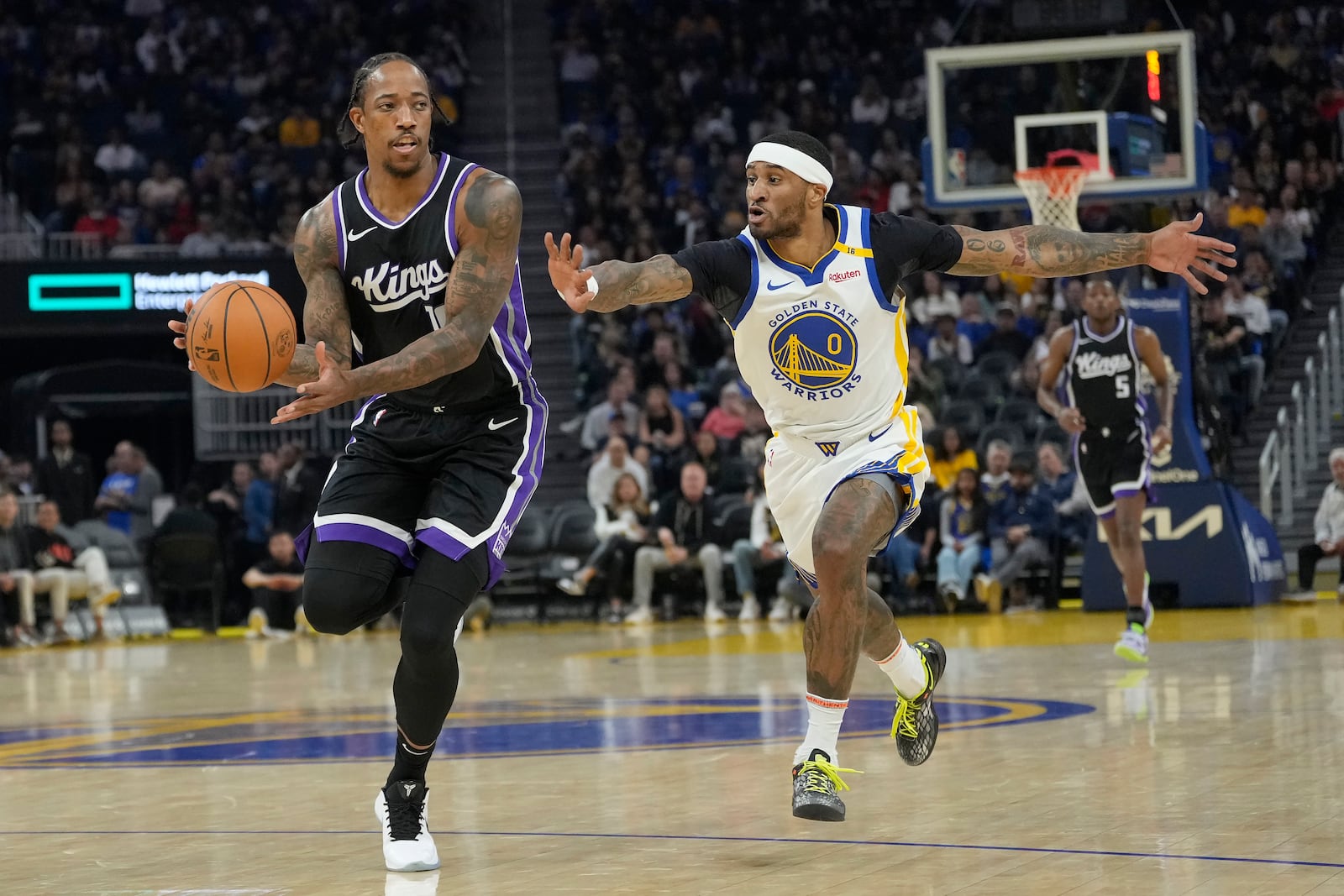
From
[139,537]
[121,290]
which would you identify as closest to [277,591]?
[139,537]

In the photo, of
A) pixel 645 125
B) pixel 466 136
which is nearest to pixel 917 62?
pixel 645 125

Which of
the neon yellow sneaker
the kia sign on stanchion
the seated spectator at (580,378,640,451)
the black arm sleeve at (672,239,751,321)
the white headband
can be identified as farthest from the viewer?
the seated spectator at (580,378,640,451)

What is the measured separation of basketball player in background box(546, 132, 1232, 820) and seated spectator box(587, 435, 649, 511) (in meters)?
11.0

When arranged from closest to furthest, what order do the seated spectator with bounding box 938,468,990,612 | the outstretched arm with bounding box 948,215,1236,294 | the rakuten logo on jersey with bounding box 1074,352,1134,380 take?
the outstretched arm with bounding box 948,215,1236,294, the rakuten logo on jersey with bounding box 1074,352,1134,380, the seated spectator with bounding box 938,468,990,612

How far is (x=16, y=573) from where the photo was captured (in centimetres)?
1697

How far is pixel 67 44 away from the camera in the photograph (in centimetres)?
2586

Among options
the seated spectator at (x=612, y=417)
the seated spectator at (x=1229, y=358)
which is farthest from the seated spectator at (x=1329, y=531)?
the seated spectator at (x=612, y=417)

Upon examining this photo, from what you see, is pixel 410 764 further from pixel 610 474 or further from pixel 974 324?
pixel 974 324

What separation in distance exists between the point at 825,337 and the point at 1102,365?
20.9ft

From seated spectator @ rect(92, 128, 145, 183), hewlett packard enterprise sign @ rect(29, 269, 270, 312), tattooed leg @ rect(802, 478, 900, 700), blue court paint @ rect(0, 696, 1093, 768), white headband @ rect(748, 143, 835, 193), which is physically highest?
seated spectator @ rect(92, 128, 145, 183)

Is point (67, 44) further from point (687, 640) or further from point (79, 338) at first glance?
point (687, 640)

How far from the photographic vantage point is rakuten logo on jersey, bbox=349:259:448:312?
5598mm

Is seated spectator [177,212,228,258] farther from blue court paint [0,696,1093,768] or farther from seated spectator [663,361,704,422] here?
blue court paint [0,696,1093,768]

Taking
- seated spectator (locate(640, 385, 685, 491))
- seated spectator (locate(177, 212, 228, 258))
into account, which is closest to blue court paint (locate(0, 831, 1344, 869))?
seated spectator (locate(640, 385, 685, 491))
